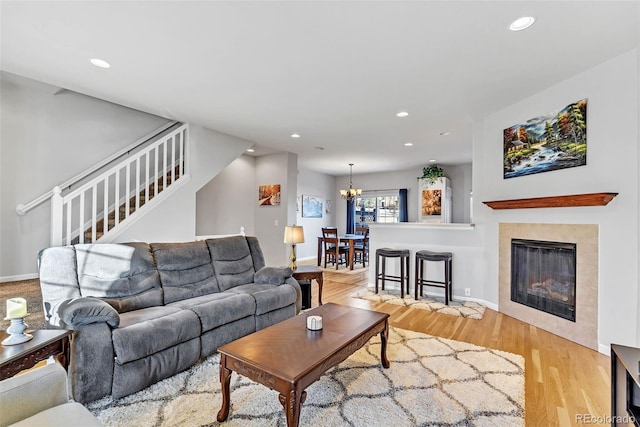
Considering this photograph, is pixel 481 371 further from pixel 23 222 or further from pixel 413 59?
pixel 23 222

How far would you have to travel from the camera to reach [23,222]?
379 centimetres

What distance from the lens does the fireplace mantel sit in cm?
268

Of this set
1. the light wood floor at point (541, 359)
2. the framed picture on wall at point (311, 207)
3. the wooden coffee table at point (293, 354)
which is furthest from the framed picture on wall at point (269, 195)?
the wooden coffee table at point (293, 354)

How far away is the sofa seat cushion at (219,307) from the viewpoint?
250 centimetres

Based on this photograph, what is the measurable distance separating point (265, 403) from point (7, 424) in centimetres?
123

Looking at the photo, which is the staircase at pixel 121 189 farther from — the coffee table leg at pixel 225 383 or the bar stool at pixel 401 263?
the bar stool at pixel 401 263

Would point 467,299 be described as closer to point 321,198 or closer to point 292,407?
point 292,407

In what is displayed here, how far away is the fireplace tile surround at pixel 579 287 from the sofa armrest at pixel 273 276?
2.81 m

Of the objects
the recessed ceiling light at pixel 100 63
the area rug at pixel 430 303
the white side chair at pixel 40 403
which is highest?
the recessed ceiling light at pixel 100 63

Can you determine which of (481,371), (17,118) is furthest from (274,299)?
(17,118)

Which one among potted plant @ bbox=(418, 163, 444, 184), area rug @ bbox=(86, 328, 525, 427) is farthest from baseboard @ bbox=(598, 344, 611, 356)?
potted plant @ bbox=(418, 163, 444, 184)

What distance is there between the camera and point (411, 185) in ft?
28.2

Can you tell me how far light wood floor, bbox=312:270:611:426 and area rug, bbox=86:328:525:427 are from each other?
0.12 m

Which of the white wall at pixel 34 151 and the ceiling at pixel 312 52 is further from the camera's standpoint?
the white wall at pixel 34 151
